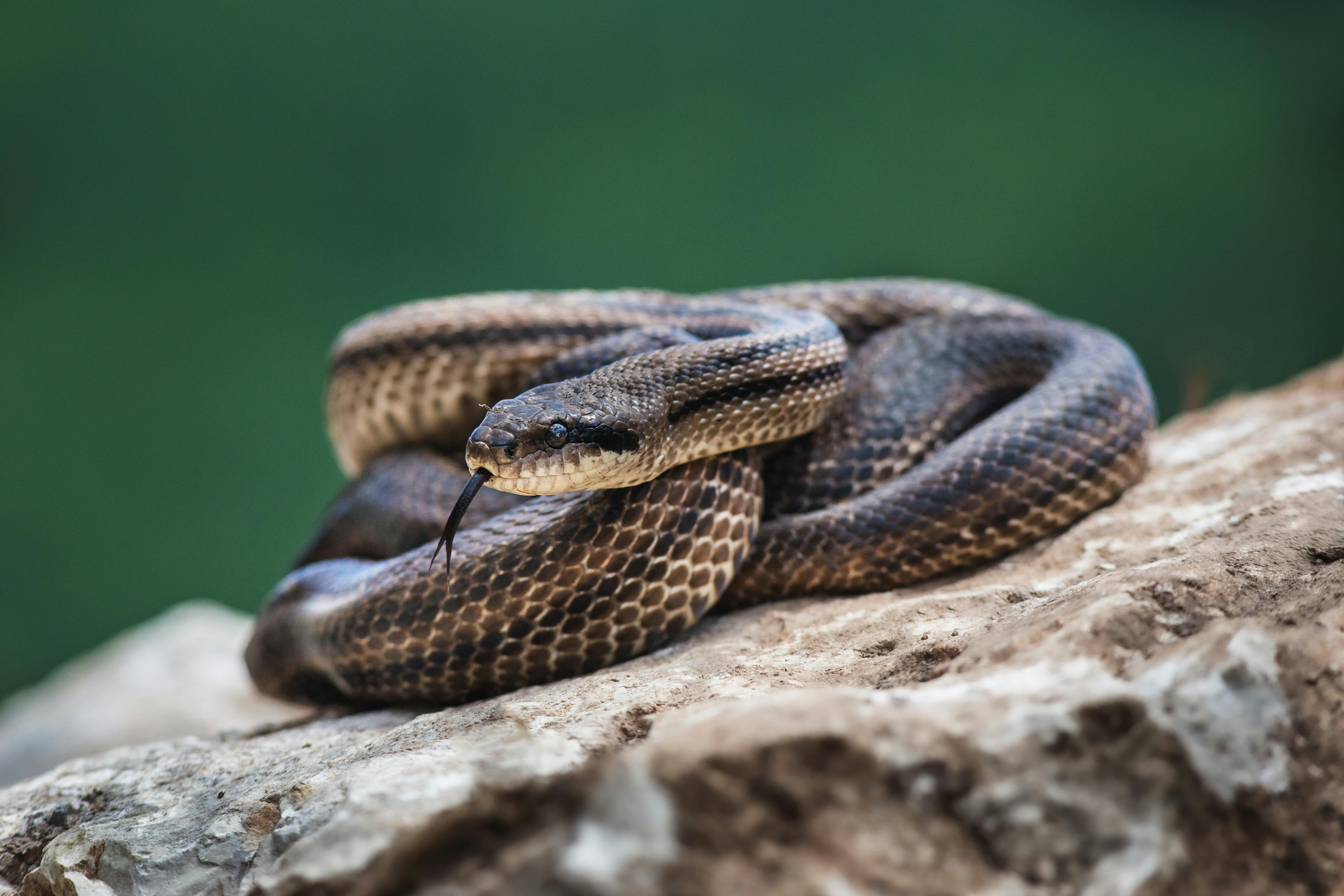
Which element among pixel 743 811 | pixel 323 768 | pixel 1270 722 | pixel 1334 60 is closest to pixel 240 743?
pixel 323 768

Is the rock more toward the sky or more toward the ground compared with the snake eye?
more toward the ground

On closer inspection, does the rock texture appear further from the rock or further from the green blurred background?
the green blurred background

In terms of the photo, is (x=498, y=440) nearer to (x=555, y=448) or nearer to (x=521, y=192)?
(x=555, y=448)

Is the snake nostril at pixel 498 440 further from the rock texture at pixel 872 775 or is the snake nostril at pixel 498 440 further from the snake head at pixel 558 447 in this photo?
the rock texture at pixel 872 775

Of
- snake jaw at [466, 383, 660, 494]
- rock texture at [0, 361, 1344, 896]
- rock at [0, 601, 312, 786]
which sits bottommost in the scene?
rock at [0, 601, 312, 786]

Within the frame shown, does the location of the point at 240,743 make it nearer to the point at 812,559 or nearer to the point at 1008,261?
the point at 812,559

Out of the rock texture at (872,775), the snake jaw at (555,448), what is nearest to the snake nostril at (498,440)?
the snake jaw at (555,448)

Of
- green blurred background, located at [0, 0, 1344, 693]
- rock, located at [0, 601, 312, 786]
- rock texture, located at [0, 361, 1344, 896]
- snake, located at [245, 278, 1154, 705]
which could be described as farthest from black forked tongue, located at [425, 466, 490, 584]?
green blurred background, located at [0, 0, 1344, 693]

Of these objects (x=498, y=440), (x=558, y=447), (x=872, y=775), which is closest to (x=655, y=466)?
(x=558, y=447)
